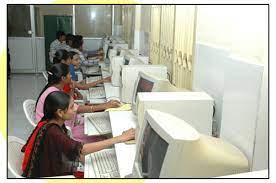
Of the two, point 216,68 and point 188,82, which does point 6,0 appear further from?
point 188,82

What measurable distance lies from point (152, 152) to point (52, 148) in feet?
2.50

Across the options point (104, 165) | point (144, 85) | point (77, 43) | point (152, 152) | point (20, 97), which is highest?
point (77, 43)

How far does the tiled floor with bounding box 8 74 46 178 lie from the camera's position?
3.93 metres

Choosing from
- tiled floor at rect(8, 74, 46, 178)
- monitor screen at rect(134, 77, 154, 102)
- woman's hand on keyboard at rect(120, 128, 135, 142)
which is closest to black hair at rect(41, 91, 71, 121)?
woman's hand on keyboard at rect(120, 128, 135, 142)

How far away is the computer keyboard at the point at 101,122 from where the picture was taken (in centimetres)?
232

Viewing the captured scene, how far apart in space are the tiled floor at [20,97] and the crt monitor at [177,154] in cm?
205

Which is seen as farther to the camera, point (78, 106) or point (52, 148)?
point (78, 106)

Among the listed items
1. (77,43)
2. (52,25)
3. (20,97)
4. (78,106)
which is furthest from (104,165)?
(52,25)

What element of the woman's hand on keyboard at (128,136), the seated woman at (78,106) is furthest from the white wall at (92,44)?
the woman's hand on keyboard at (128,136)

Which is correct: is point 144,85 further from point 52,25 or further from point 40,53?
point 40,53

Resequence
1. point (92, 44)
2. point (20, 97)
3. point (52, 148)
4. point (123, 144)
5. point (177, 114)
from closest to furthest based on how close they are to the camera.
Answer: point (177, 114) < point (52, 148) < point (123, 144) < point (20, 97) < point (92, 44)

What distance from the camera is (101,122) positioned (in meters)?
2.50

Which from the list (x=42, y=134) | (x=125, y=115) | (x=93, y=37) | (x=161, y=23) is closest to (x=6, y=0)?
(x=42, y=134)

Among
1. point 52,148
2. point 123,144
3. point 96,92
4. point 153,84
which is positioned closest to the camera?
point 52,148
